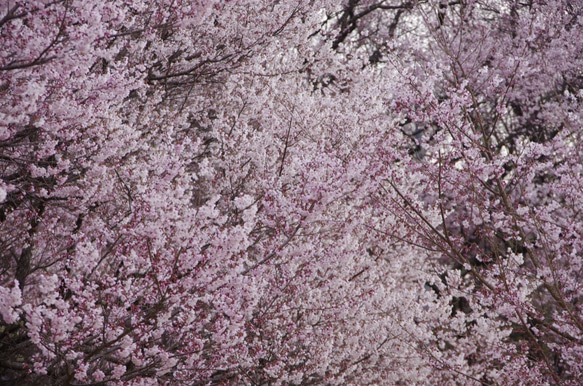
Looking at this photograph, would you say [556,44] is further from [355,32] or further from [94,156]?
[94,156]

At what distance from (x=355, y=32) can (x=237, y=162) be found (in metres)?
11.4

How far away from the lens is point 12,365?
228 inches

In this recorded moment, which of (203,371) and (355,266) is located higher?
(355,266)

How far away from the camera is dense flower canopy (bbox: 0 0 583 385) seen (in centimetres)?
475

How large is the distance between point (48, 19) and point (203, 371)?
374 cm

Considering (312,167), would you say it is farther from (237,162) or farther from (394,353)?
(394,353)

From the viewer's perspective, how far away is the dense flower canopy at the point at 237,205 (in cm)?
475

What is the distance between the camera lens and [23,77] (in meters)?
4.59

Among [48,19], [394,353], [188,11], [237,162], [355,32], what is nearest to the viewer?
[48,19]

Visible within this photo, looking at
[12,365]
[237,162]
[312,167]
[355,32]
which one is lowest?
[12,365]

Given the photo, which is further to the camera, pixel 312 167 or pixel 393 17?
pixel 393 17

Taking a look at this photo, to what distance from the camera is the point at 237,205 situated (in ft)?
17.1

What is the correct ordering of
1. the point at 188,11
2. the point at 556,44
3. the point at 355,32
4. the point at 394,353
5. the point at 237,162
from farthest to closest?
the point at 355,32 < the point at 556,44 < the point at 394,353 < the point at 237,162 < the point at 188,11

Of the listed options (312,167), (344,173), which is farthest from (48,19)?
(344,173)
